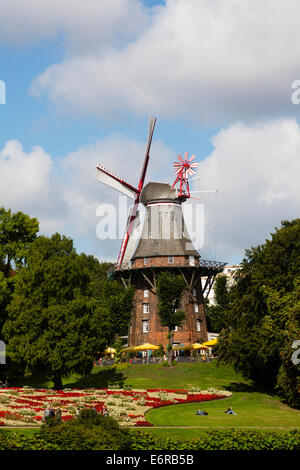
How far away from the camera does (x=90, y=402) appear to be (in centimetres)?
3497

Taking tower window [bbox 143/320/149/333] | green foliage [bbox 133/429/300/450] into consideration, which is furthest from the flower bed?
tower window [bbox 143/320/149/333]

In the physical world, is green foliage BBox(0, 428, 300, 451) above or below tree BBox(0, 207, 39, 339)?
below

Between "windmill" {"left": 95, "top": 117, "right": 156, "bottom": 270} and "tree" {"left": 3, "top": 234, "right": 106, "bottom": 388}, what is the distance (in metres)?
33.8

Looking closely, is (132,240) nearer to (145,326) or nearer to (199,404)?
(145,326)

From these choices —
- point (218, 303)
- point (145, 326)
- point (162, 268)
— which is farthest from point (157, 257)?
point (218, 303)

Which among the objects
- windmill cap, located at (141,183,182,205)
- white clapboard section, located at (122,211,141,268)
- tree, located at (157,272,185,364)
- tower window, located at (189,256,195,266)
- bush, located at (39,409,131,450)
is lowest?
bush, located at (39,409,131,450)

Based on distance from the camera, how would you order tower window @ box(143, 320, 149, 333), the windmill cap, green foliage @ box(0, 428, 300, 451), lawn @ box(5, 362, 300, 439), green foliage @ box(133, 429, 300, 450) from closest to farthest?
1. green foliage @ box(0, 428, 300, 451)
2. green foliage @ box(133, 429, 300, 450)
3. lawn @ box(5, 362, 300, 439)
4. tower window @ box(143, 320, 149, 333)
5. the windmill cap

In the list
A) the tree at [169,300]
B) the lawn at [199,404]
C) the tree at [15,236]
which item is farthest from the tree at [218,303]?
the tree at [15,236]

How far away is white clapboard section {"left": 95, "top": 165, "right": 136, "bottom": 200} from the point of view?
81625 millimetres

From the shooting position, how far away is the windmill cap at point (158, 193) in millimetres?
80662

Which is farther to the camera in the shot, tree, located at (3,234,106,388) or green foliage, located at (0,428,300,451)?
tree, located at (3,234,106,388)

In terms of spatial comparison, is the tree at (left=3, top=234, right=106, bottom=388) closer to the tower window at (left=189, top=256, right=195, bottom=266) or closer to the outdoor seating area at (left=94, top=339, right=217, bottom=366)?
the outdoor seating area at (left=94, top=339, right=217, bottom=366)

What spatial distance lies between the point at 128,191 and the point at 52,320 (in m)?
Answer: 41.6
